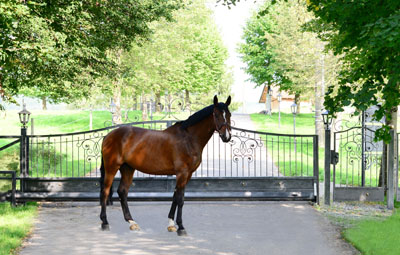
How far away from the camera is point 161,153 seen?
924cm

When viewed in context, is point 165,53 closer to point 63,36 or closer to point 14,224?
point 63,36

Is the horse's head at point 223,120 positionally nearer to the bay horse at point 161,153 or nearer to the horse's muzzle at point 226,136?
the horse's muzzle at point 226,136

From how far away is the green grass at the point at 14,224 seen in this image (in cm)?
807

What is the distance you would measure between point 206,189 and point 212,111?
3.45 meters

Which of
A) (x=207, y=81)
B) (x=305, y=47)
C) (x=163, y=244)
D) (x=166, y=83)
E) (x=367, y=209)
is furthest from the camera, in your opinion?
(x=207, y=81)

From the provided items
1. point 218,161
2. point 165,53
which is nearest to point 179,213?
point 218,161

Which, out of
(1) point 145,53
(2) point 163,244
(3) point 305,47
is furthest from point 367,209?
(1) point 145,53

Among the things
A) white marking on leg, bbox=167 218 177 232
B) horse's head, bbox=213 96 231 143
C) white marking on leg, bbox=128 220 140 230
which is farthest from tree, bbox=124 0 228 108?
horse's head, bbox=213 96 231 143

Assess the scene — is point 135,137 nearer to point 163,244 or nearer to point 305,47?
point 163,244

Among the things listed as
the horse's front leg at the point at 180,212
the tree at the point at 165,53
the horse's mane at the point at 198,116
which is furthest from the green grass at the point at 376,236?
the tree at the point at 165,53

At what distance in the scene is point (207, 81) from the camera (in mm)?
57406

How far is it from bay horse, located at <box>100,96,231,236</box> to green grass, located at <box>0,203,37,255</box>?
1503mm

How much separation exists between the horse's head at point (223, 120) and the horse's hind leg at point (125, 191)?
2180 millimetres

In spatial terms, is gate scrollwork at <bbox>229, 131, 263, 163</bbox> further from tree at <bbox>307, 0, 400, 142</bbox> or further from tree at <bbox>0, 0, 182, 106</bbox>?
tree at <bbox>0, 0, 182, 106</bbox>
